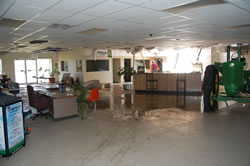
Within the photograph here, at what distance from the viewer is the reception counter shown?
9.84 meters

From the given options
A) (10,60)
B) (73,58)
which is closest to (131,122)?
(73,58)

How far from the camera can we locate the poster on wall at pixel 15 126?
347 cm

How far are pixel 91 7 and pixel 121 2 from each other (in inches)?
24.2

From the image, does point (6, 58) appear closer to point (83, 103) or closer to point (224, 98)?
point (83, 103)

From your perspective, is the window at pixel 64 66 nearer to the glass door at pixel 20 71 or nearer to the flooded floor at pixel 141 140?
the glass door at pixel 20 71

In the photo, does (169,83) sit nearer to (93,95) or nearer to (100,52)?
(93,95)

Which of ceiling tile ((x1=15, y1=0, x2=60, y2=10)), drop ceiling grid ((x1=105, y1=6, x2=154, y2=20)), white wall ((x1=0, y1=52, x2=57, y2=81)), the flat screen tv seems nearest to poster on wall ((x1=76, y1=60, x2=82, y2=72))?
the flat screen tv

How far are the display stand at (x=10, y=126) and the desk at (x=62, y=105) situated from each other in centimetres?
171

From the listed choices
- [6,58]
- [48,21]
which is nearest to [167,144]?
[48,21]

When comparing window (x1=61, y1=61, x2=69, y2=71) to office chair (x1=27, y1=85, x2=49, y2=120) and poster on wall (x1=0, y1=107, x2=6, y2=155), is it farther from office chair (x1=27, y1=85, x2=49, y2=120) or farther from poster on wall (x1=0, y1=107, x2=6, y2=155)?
poster on wall (x1=0, y1=107, x2=6, y2=155)

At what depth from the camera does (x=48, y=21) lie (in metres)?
4.82

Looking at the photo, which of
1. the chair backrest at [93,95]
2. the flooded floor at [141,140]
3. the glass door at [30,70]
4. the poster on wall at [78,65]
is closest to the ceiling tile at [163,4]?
the flooded floor at [141,140]

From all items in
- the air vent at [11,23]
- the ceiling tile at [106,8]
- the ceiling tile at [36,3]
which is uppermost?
the air vent at [11,23]

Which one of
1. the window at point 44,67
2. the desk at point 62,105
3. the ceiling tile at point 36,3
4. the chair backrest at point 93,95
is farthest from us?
the window at point 44,67
